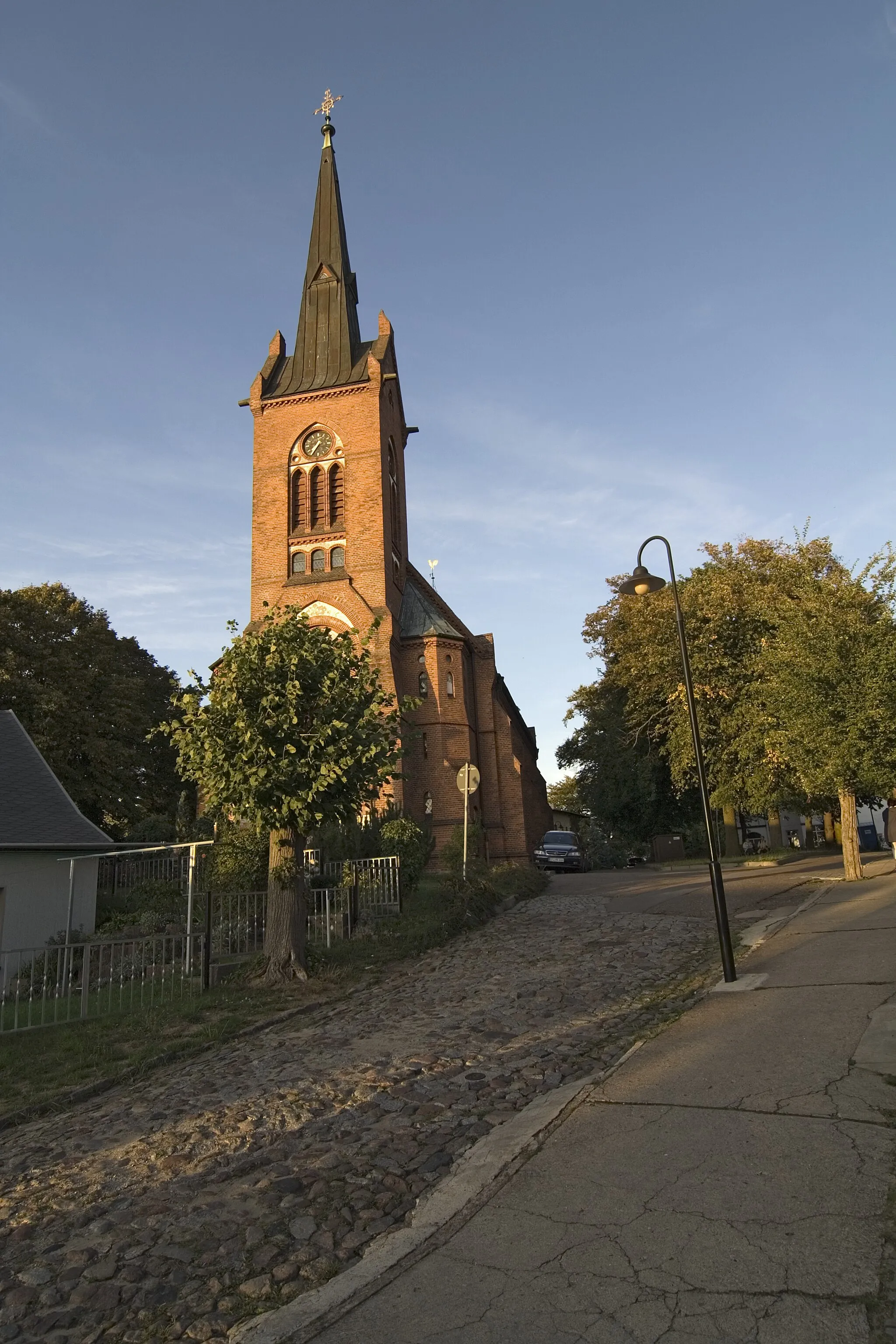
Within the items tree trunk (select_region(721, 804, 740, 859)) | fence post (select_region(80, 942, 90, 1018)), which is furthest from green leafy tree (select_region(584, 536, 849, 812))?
fence post (select_region(80, 942, 90, 1018))

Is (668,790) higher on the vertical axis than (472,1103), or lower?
higher

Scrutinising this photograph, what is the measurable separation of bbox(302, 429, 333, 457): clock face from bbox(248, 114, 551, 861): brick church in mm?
65

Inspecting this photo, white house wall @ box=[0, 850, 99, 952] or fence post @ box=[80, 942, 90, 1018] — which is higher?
white house wall @ box=[0, 850, 99, 952]

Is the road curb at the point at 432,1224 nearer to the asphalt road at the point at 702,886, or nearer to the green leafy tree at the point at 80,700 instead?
the asphalt road at the point at 702,886

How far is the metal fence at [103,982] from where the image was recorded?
35.3 ft

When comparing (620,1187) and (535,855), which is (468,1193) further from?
(535,855)

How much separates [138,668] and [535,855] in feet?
72.7

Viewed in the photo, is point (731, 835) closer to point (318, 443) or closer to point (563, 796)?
A: point (318, 443)

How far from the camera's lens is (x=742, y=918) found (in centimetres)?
1518

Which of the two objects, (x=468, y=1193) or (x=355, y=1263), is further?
(x=468, y=1193)

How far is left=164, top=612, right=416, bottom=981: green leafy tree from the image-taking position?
40.4ft

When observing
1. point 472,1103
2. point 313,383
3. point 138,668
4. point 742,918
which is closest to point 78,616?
point 138,668

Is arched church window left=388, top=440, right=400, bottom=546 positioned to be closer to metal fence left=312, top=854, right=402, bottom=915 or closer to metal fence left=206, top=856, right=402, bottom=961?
metal fence left=312, top=854, right=402, bottom=915

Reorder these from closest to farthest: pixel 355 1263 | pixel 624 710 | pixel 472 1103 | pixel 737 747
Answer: pixel 355 1263 < pixel 472 1103 < pixel 737 747 < pixel 624 710
